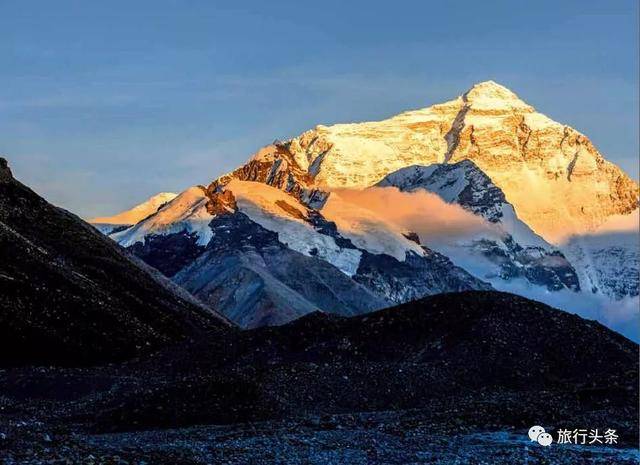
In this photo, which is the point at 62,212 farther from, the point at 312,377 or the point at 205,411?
Answer: the point at 205,411

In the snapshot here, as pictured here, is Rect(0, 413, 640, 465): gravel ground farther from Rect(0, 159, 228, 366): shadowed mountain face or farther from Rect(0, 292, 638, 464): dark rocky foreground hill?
Rect(0, 159, 228, 366): shadowed mountain face

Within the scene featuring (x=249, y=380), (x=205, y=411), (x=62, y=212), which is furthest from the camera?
(x=62, y=212)

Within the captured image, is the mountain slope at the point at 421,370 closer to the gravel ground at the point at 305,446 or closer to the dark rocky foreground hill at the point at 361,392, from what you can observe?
the dark rocky foreground hill at the point at 361,392

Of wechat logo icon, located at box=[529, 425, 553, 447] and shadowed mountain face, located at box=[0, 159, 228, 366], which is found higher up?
shadowed mountain face, located at box=[0, 159, 228, 366]

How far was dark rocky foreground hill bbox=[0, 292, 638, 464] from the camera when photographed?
151 feet

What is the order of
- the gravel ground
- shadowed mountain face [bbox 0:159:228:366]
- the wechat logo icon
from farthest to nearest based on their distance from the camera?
1. shadowed mountain face [bbox 0:159:228:366]
2. the wechat logo icon
3. the gravel ground

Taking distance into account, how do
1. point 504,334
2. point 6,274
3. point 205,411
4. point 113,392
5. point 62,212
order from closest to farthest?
point 205,411 < point 113,392 < point 504,334 < point 6,274 < point 62,212

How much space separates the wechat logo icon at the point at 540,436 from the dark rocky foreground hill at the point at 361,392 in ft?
2.34

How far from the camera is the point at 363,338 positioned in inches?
3282

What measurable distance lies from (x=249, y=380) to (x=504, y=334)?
24542mm

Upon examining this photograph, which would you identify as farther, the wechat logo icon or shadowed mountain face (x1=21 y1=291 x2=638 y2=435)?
shadowed mountain face (x1=21 y1=291 x2=638 y2=435)

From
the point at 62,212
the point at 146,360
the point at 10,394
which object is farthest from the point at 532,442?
the point at 62,212

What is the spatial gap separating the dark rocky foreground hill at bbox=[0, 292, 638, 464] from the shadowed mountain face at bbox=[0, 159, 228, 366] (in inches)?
355

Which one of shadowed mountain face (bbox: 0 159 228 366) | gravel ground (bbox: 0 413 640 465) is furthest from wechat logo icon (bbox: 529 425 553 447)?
shadowed mountain face (bbox: 0 159 228 366)
